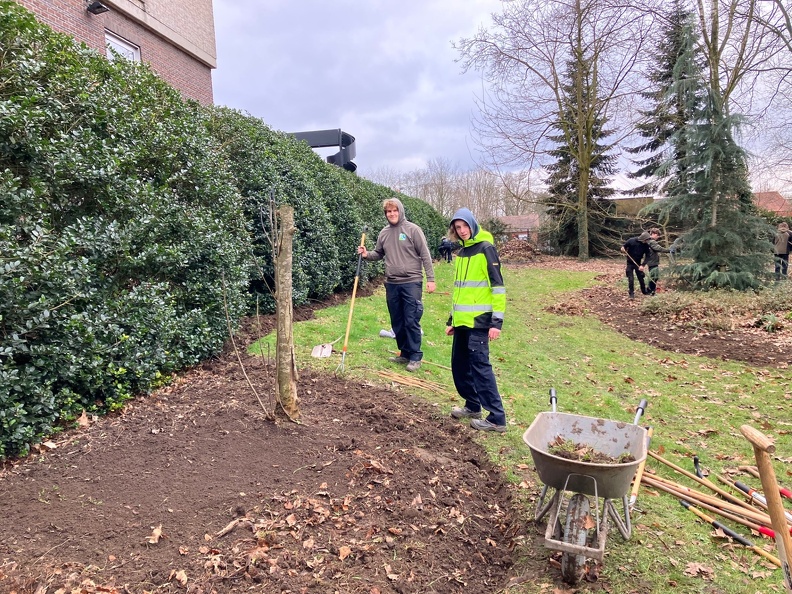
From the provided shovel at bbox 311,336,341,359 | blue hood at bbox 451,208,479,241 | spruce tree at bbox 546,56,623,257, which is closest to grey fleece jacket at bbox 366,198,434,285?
shovel at bbox 311,336,341,359

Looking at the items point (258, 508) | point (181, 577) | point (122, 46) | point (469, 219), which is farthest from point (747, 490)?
point (122, 46)

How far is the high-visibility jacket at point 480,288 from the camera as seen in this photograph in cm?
439

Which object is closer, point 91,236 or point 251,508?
point 251,508

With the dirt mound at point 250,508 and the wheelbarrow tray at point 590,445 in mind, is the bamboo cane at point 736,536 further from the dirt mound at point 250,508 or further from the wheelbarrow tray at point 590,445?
the dirt mound at point 250,508

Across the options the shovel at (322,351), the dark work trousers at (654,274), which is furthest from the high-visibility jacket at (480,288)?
the dark work trousers at (654,274)

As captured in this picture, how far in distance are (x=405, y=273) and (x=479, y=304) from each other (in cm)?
208

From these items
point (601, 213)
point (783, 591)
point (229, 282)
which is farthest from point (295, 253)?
point (601, 213)

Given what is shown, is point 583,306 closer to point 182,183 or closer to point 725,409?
point 725,409

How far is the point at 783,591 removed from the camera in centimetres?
275

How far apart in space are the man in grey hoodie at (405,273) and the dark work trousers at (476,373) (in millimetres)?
1629

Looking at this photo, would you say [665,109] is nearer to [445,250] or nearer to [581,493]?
[445,250]

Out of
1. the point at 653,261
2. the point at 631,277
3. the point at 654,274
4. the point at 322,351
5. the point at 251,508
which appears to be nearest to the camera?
the point at 251,508

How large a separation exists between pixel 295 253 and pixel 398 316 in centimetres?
321

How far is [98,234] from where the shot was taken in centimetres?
434
